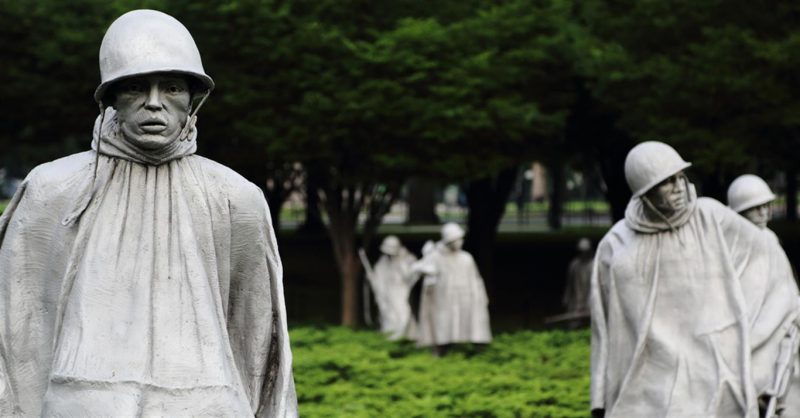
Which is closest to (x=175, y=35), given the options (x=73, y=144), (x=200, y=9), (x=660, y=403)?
(x=660, y=403)

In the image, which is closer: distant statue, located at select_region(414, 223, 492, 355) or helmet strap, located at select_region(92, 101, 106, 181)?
helmet strap, located at select_region(92, 101, 106, 181)

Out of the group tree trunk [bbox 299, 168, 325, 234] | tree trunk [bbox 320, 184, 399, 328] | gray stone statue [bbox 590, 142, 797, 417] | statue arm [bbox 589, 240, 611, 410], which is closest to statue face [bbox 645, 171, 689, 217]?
gray stone statue [bbox 590, 142, 797, 417]

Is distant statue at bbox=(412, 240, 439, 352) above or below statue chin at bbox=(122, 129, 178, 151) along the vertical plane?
below

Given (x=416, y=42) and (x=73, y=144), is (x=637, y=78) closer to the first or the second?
(x=416, y=42)

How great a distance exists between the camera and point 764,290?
13.9 m

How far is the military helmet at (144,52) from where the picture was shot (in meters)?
5.25

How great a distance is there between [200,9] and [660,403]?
1636 cm

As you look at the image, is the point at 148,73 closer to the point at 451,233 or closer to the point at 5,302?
the point at 5,302

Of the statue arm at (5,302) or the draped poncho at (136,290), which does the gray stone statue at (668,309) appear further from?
the statue arm at (5,302)

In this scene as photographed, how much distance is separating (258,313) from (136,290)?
1.49ft

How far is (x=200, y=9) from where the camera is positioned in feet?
91.0

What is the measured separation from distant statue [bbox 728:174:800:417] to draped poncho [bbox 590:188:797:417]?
125 millimetres

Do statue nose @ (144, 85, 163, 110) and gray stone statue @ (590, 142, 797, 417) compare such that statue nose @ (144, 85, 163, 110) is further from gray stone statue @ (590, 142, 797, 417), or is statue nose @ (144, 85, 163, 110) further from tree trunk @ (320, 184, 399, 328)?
tree trunk @ (320, 184, 399, 328)

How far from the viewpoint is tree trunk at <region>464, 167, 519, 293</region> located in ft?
132
